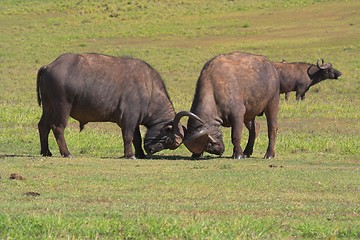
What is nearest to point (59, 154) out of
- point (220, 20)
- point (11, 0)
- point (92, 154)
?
point (92, 154)

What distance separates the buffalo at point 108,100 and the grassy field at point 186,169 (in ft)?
1.78

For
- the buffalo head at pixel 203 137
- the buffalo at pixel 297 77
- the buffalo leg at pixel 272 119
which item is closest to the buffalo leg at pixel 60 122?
the buffalo head at pixel 203 137

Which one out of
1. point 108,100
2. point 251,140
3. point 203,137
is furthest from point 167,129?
point 251,140

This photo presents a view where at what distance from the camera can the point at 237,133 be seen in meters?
19.9

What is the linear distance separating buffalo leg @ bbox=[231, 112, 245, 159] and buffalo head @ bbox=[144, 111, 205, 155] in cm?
99

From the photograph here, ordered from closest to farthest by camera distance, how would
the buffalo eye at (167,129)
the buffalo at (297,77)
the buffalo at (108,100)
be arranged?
1. the buffalo at (108,100)
2. the buffalo eye at (167,129)
3. the buffalo at (297,77)

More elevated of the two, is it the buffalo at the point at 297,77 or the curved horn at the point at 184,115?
the curved horn at the point at 184,115

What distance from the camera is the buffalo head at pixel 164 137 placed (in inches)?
797

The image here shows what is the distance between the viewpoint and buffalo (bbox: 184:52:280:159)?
19.8 m

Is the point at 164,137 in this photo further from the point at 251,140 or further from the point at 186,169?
the point at 186,169

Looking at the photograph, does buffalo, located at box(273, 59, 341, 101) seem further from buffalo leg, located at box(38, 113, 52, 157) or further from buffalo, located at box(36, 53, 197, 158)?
buffalo leg, located at box(38, 113, 52, 157)

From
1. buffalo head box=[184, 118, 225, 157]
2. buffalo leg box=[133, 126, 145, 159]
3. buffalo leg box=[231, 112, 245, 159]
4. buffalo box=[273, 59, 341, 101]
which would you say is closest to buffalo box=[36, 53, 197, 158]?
buffalo leg box=[133, 126, 145, 159]

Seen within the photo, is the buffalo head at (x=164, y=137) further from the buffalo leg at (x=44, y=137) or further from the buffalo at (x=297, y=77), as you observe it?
the buffalo at (x=297, y=77)

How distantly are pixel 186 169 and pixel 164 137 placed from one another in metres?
3.45
